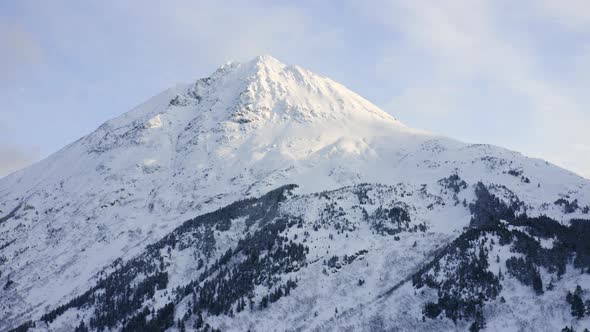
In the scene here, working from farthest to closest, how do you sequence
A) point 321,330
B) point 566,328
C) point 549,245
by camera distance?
point 549,245 → point 321,330 → point 566,328

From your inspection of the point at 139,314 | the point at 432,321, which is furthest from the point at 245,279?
the point at 432,321

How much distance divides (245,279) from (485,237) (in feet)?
265

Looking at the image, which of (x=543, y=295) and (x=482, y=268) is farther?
(x=482, y=268)

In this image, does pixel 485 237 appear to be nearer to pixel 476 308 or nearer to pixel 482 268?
pixel 482 268

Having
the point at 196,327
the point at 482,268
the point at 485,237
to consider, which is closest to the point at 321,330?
the point at 196,327

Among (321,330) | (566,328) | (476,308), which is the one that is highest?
(321,330)

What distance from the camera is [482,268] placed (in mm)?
163125

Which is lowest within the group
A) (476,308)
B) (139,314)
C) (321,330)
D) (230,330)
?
(476,308)

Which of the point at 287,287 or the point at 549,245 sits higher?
the point at 287,287

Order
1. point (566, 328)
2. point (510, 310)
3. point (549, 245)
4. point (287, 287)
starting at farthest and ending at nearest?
point (287, 287) < point (549, 245) < point (510, 310) < point (566, 328)

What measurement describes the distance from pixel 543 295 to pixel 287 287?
77.7 metres

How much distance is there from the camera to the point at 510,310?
148 meters

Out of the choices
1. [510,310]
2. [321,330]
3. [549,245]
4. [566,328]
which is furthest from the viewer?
[549,245]

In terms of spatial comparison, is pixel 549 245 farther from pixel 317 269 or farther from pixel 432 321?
pixel 317 269
